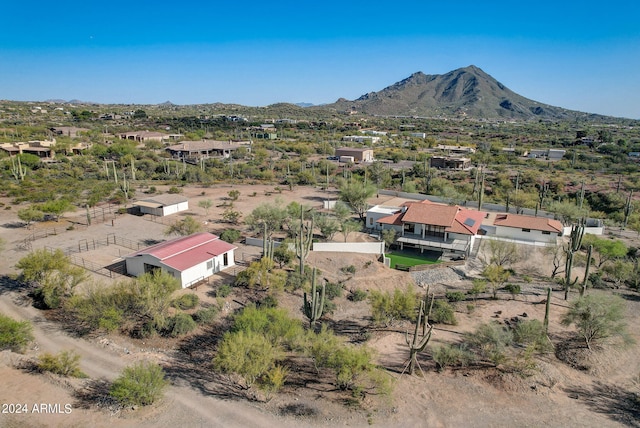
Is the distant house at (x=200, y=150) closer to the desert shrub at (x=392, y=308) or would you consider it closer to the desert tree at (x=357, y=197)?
the desert tree at (x=357, y=197)

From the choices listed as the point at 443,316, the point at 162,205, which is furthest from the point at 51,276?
the point at 443,316

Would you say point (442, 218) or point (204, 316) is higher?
point (442, 218)

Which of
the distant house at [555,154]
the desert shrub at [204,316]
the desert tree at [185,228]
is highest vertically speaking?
the distant house at [555,154]

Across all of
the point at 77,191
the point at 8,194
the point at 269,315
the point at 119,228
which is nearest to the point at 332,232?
the point at 269,315

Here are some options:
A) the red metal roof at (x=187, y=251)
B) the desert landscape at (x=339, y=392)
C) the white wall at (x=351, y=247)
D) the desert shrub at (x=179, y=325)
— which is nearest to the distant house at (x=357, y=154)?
the white wall at (x=351, y=247)

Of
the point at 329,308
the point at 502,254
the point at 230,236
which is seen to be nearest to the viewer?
the point at 329,308

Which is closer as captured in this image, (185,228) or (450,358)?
(450,358)

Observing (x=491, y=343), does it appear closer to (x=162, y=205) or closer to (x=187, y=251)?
(x=187, y=251)
